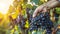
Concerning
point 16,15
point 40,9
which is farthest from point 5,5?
point 40,9

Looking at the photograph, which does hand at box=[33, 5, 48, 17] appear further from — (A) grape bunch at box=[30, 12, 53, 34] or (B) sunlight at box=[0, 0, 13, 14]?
(B) sunlight at box=[0, 0, 13, 14]

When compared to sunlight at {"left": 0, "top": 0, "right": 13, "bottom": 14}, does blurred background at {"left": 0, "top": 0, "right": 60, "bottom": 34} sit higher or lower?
lower

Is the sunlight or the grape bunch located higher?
the sunlight

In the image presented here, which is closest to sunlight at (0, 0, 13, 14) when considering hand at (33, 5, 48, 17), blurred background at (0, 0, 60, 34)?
blurred background at (0, 0, 60, 34)

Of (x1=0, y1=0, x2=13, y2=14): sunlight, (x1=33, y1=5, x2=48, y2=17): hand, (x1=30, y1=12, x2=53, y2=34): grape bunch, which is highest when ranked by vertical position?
(x1=0, y1=0, x2=13, y2=14): sunlight

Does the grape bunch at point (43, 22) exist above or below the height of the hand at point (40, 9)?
below

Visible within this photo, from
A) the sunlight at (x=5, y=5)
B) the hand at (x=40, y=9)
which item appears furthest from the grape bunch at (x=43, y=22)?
the sunlight at (x=5, y=5)

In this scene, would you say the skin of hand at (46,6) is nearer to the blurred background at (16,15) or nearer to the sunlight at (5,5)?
the blurred background at (16,15)

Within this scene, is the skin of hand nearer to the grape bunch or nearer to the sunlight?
the grape bunch

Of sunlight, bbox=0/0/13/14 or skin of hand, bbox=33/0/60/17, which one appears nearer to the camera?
skin of hand, bbox=33/0/60/17
